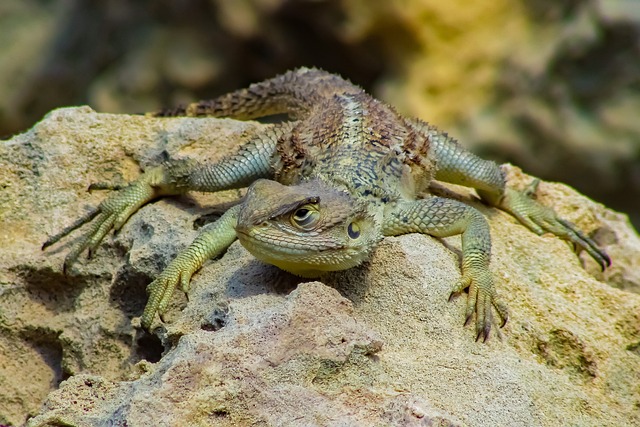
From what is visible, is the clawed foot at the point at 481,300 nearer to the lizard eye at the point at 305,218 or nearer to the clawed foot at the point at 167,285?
the lizard eye at the point at 305,218

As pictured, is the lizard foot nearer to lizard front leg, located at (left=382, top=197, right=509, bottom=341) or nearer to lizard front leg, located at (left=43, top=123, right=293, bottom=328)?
lizard front leg, located at (left=43, top=123, right=293, bottom=328)

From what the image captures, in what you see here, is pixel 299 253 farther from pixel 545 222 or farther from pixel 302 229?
pixel 545 222

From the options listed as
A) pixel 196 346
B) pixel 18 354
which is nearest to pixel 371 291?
pixel 196 346

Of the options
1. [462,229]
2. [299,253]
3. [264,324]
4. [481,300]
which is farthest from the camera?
[462,229]

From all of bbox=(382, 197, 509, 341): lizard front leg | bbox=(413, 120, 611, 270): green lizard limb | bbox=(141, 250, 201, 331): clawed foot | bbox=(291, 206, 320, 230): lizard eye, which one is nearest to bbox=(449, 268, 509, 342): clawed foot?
bbox=(382, 197, 509, 341): lizard front leg

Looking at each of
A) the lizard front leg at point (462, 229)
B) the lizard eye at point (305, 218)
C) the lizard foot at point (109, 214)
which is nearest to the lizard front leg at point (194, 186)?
the lizard foot at point (109, 214)

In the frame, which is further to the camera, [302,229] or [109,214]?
[109,214]

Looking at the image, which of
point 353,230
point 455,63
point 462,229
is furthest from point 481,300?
point 455,63
